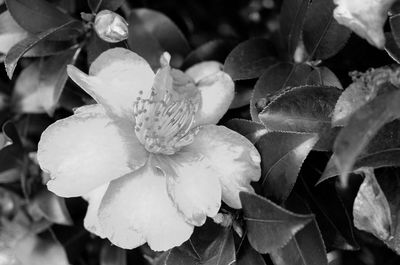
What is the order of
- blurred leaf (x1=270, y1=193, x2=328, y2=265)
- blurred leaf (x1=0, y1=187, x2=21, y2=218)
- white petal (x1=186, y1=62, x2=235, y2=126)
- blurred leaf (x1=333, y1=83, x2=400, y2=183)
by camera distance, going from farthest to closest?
blurred leaf (x1=0, y1=187, x2=21, y2=218)
white petal (x1=186, y1=62, x2=235, y2=126)
blurred leaf (x1=270, y1=193, x2=328, y2=265)
blurred leaf (x1=333, y1=83, x2=400, y2=183)

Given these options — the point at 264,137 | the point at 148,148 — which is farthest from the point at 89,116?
the point at 264,137

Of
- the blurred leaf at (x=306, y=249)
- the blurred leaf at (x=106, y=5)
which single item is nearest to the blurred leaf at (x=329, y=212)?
the blurred leaf at (x=306, y=249)

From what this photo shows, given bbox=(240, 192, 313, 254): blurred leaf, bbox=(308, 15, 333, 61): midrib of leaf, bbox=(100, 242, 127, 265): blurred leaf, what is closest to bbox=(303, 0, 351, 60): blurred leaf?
bbox=(308, 15, 333, 61): midrib of leaf

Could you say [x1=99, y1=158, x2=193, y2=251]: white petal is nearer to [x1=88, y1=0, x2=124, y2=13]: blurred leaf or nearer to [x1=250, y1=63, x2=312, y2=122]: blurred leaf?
[x1=250, y1=63, x2=312, y2=122]: blurred leaf

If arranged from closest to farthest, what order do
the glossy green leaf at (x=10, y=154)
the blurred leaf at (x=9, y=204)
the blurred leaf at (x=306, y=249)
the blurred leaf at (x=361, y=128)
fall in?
the blurred leaf at (x=361, y=128), the blurred leaf at (x=306, y=249), the glossy green leaf at (x=10, y=154), the blurred leaf at (x=9, y=204)

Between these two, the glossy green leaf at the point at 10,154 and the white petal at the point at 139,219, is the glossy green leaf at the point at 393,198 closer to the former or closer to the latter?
the white petal at the point at 139,219

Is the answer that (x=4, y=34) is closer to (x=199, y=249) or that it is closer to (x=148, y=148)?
(x=148, y=148)

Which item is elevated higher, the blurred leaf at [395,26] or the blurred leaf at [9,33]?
the blurred leaf at [395,26]
